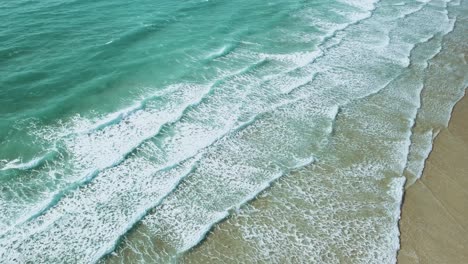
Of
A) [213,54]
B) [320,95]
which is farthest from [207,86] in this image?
[320,95]

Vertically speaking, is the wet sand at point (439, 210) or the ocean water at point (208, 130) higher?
the ocean water at point (208, 130)

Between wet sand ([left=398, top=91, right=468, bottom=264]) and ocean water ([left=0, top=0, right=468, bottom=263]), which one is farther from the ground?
ocean water ([left=0, top=0, right=468, bottom=263])

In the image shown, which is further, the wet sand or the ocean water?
the ocean water

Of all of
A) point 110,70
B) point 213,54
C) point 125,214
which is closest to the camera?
point 125,214

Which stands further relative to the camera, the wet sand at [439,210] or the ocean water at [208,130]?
the ocean water at [208,130]

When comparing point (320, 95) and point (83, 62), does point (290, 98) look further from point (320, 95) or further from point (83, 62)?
point (83, 62)
